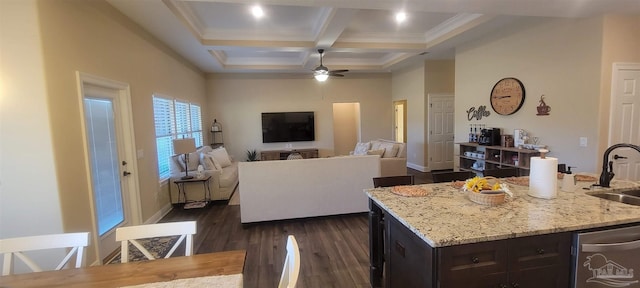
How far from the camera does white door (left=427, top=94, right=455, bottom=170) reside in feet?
23.5

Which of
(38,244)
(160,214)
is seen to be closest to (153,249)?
(160,214)

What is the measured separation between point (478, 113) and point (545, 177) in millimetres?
3795

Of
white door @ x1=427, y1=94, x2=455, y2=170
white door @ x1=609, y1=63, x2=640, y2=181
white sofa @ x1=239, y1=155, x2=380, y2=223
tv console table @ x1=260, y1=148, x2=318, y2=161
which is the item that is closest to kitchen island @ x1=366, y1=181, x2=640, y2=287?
white sofa @ x1=239, y1=155, x2=380, y2=223

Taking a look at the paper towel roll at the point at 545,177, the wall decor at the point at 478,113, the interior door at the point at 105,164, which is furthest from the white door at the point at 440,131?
the interior door at the point at 105,164

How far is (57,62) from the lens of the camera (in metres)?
2.40

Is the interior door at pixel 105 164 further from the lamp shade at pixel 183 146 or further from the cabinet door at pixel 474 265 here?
the cabinet door at pixel 474 265

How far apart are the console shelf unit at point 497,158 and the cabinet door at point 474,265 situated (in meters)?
2.94

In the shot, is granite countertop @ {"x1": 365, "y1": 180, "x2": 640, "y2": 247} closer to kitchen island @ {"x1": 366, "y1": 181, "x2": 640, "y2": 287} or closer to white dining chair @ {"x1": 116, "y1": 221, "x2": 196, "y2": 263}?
kitchen island @ {"x1": 366, "y1": 181, "x2": 640, "y2": 287}

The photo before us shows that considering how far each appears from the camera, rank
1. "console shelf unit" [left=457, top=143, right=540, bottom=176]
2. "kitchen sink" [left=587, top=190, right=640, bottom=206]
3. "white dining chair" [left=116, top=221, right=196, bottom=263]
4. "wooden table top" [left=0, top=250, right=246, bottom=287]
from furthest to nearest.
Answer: "console shelf unit" [left=457, top=143, right=540, bottom=176], "kitchen sink" [left=587, top=190, right=640, bottom=206], "white dining chair" [left=116, top=221, right=196, bottom=263], "wooden table top" [left=0, top=250, right=246, bottom=287]

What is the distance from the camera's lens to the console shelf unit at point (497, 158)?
427 centimetres

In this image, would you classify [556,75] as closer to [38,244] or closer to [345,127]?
[38,244]

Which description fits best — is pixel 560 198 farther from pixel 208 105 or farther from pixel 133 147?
pixel 208 105

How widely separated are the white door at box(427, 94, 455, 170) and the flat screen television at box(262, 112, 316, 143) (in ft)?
11.1

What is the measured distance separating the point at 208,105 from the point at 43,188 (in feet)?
19.4
